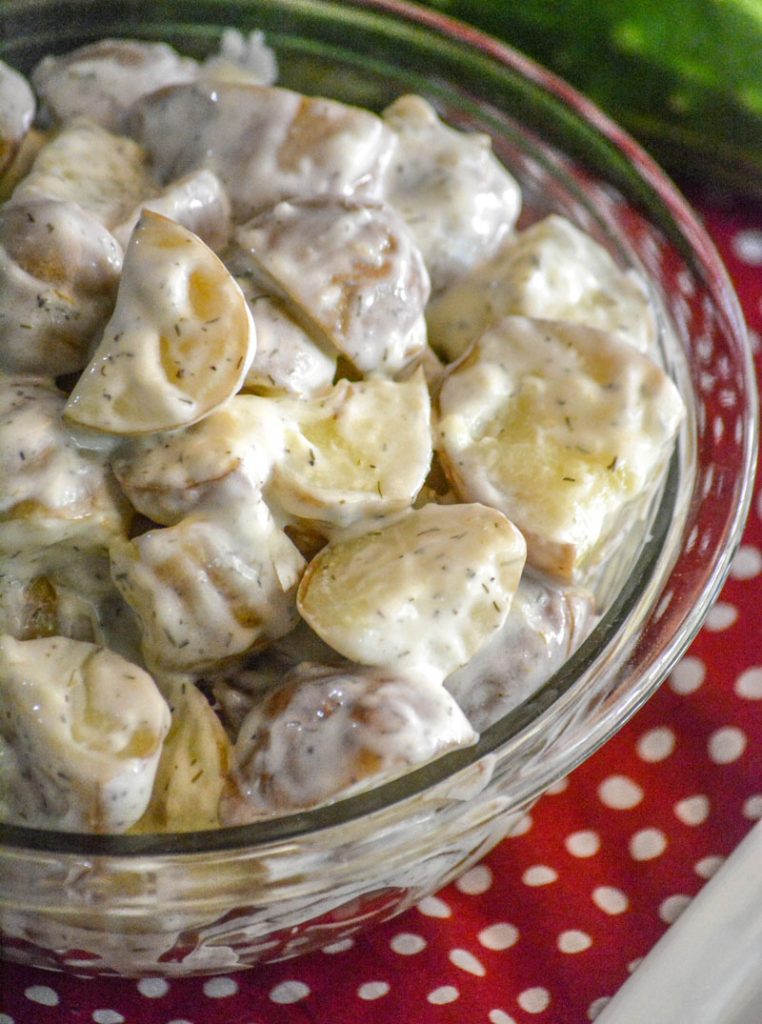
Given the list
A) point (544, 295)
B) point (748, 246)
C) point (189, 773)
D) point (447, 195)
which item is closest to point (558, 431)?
point (544, 295)

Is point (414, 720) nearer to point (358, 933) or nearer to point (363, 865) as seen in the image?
point (363, 865)

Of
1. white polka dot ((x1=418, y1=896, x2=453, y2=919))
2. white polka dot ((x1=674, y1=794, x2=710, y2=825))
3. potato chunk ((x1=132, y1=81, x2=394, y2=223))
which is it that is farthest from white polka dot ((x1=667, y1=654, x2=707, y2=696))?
potato chunk ((x1=132, y1=81, x2=394, y2=223))

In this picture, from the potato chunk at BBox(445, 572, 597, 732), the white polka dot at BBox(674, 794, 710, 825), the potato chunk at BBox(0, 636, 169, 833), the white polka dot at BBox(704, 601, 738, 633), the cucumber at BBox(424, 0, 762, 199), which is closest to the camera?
the potato chunk at BBox(0, 636, 169, 833)

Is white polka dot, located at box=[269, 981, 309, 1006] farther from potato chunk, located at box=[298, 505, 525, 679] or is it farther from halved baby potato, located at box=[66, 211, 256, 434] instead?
halved baby potato, located at box=[66, 211, 256, 434]

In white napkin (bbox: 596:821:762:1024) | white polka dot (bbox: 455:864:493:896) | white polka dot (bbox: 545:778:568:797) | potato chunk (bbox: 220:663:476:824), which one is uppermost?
potato chunk (bbox: 220:663:476:824)

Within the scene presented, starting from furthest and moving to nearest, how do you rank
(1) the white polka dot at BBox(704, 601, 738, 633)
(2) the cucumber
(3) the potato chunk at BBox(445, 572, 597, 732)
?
(2) the cucumber, (1) the white polka dot at BBox(704, 601, 738, 633), (3) the potato chunk at BBox(445, 572, 597, 732)

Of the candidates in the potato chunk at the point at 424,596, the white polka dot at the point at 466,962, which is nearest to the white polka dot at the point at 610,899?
the white polka dot at the point at 466,962
